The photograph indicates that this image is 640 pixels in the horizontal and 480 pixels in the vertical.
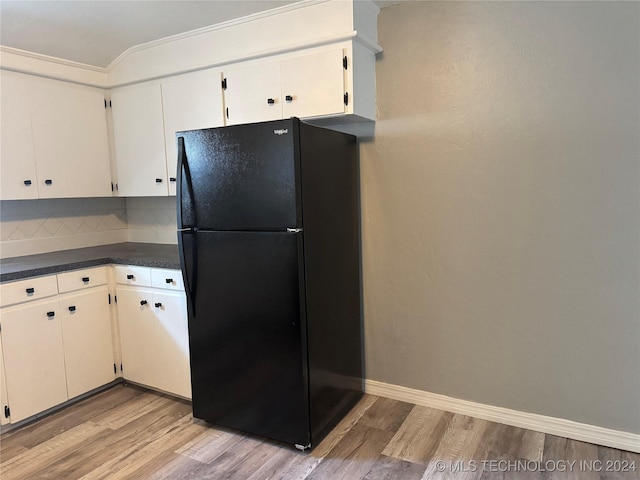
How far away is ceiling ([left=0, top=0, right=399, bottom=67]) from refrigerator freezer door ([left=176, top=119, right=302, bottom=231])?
75 centimetres

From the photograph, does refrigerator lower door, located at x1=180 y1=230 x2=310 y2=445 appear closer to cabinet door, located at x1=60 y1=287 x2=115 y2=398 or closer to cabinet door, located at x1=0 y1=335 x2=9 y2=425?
cabinet door, located at x1=60 y1=287 x2=115 y2=398

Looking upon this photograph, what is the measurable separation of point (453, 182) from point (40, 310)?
94.2 inches

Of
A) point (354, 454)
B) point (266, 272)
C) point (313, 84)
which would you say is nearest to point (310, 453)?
point (354, 454)

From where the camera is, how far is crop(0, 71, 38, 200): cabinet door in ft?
8.69

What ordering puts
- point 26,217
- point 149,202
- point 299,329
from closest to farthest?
1. point 299,329
2. point 26,217
3. point 149,202

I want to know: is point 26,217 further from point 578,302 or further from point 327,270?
point 578,302

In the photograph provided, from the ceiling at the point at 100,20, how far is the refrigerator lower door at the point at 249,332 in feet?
4.07

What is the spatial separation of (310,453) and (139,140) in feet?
→ 7.58

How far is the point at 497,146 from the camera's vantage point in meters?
2.26

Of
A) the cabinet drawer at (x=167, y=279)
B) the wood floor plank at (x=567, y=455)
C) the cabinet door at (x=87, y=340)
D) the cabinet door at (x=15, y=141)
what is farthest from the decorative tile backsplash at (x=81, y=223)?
the wood floor plank at (x=567, y=455)

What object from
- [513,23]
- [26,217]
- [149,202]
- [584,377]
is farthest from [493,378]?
[26,217]

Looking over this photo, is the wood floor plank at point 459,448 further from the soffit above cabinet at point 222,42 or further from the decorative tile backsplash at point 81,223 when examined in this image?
the decorative tile backsplash at point 81,223

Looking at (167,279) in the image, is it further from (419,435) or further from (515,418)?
(515,418)

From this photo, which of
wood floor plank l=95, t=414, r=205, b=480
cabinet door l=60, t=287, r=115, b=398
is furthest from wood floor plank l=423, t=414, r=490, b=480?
cabinet door l=60, t=287, r=115, b=398
